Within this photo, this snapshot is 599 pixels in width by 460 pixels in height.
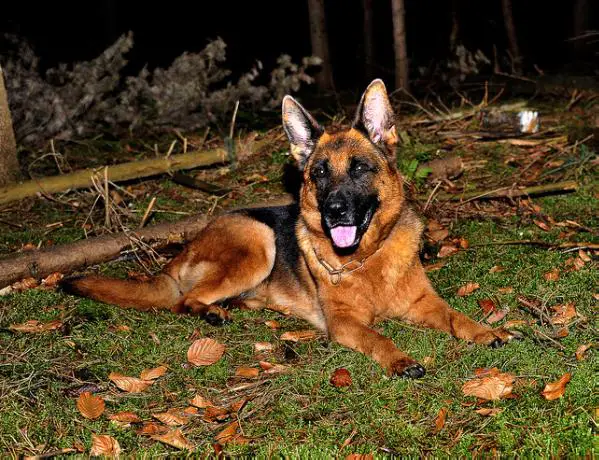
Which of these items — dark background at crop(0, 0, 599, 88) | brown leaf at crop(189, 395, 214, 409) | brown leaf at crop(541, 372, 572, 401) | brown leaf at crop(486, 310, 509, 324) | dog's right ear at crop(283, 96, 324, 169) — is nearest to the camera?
brown leaf at crop(541, 372, 572, 401)

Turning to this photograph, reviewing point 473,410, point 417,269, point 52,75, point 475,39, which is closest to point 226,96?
point 52,75

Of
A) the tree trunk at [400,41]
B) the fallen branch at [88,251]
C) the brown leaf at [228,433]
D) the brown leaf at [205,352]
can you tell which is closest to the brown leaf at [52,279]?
the fallen branch at [88,251]

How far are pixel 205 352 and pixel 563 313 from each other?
8.09 feet

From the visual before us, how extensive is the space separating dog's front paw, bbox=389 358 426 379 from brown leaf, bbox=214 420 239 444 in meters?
1.03

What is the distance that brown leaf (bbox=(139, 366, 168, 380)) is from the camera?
15.2 feet

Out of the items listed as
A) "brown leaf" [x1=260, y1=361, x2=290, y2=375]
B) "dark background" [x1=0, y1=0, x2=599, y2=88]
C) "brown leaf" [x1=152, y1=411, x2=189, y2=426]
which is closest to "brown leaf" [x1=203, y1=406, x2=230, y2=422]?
"brown leaf" [x1=152, y1=411, x2=189, y2=426]

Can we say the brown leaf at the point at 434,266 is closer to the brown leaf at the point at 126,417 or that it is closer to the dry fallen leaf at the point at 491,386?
the dry fallen leaf at the point at 491,386

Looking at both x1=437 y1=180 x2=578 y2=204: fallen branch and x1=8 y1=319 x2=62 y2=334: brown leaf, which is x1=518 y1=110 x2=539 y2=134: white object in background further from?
x1=8 y1=319 x2=62 y2=334: brown leaf

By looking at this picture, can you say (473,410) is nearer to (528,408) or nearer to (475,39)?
(528,408)

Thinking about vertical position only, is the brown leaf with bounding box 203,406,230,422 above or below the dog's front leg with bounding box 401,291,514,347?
above

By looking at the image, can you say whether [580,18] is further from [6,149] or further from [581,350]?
[581,350]

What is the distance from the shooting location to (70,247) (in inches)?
257

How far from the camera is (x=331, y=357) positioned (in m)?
4.77

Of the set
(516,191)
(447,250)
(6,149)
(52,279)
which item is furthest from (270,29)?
(52,279)
